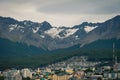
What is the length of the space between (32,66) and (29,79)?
67127 mm

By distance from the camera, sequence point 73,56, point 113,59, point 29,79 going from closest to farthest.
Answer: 1. point 29,79
2. point 113,59
3. point 73,56

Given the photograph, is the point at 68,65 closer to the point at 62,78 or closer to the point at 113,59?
the point at 113,59

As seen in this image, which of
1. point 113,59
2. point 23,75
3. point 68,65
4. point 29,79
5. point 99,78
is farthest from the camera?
point 68,65

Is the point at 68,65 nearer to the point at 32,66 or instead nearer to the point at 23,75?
the point at 32,66

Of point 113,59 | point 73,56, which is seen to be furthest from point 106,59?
point 73,56

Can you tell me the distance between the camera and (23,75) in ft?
371

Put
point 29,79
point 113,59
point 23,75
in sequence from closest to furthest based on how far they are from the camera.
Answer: point 29,79
point 23,75
point 113,59

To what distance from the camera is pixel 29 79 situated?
10156cm

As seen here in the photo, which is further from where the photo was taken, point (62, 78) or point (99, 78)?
point (62, 78)

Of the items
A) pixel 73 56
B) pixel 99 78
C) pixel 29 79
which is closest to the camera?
pixel 99 78

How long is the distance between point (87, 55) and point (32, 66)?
1743cm

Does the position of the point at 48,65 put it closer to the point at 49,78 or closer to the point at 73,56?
the point at 73,56

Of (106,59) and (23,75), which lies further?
(106,59)

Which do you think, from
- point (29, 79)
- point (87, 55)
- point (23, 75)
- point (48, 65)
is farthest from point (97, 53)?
point (29, 79)
